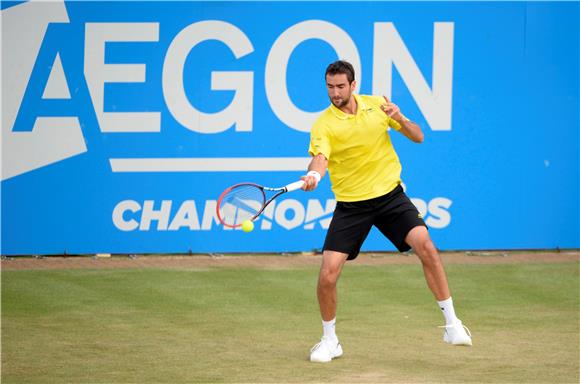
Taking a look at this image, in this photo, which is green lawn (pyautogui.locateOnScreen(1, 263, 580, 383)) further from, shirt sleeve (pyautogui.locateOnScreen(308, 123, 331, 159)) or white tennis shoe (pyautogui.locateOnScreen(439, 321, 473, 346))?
shirt sleeve (pyautogui.locateOnScreen(308, 123, 331, 159))

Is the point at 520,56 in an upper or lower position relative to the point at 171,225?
Result: upper

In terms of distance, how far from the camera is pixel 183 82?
38.1 feet

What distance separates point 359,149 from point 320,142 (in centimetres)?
31

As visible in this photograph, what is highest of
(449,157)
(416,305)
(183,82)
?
(183,82)

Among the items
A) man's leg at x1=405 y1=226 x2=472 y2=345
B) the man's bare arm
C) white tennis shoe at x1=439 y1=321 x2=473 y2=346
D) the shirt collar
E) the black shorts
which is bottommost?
white tennis shoe at x1=439 y1=321 x2=473 y2=346

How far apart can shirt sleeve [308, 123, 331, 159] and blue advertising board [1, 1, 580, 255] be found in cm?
421

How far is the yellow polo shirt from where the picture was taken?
24.7 ft

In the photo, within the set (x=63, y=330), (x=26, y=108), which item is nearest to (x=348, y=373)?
(x=63, y=330)

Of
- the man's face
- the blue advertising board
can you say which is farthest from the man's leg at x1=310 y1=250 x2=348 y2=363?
the blue advertising board

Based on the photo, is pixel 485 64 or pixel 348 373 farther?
pixel 485 64

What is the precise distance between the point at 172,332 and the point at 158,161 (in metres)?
3.49

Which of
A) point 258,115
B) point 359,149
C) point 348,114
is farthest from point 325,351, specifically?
point 258,115

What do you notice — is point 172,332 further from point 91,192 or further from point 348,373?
point 91,192

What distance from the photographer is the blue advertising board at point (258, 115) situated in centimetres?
1147
